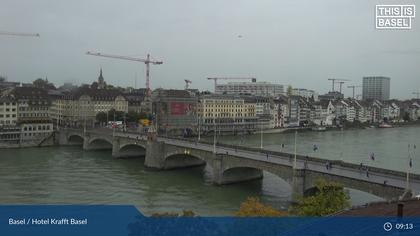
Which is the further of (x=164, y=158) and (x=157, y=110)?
(x=157, y=110)

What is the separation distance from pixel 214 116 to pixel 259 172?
138ft

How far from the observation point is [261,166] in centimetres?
2292

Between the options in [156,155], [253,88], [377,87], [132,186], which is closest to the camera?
[132,186]

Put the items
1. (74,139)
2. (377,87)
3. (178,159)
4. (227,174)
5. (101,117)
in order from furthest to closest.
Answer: (377,87) < (101,117) < (74,139) < (178,159) < (227,174)

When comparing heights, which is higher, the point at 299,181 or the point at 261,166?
the point at 261,166

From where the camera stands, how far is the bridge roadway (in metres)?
18.1

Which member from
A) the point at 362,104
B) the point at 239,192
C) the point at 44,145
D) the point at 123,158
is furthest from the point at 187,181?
the point at 362,104

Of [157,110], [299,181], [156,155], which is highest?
[157,110]

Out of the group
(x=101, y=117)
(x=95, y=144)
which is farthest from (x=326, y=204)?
(x=101, y=117)

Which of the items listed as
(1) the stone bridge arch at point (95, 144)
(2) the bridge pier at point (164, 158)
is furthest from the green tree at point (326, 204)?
(1) the stone bridge arch at point (95, 144)

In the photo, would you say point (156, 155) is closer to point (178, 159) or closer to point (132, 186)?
point (178, 159)

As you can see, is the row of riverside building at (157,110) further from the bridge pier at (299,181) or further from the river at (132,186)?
the bridge pier at (299,181)

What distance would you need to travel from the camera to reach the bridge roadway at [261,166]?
1812 centimetres

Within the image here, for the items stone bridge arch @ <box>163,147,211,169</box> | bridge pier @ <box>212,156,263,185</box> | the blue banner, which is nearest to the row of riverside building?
stone bridge arch @ <box>163,147,211,169</box>
